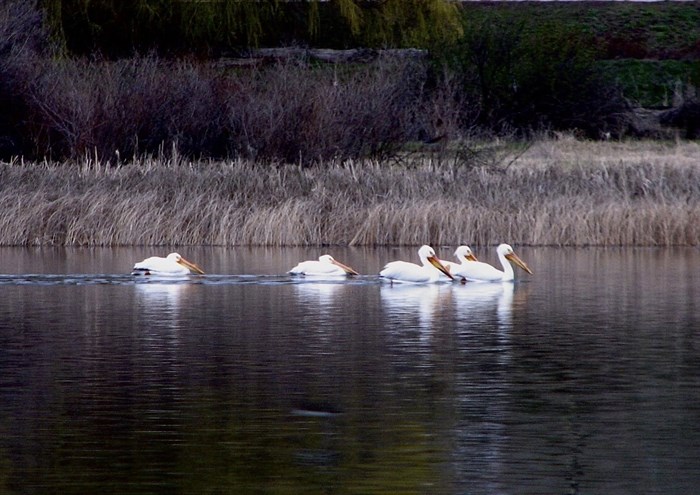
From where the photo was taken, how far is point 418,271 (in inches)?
662

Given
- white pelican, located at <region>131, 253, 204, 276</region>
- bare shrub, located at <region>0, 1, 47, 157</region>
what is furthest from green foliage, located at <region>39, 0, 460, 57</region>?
white pelican, located at <region>131, 253, 204, 276</region>

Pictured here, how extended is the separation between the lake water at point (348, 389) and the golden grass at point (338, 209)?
6.29 metres

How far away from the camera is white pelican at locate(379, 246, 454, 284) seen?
54.3ft

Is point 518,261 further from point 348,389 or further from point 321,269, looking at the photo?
point 348,389

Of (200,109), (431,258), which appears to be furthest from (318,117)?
(431,258)

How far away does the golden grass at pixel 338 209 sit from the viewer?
74.6 feet

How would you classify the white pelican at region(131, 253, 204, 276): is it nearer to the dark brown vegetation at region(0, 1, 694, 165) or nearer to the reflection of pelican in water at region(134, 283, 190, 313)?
the reflection of pelican in water at region(134, 283, 190, 313)

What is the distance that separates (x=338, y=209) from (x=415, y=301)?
7.87 metres

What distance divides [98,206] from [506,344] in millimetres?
12898

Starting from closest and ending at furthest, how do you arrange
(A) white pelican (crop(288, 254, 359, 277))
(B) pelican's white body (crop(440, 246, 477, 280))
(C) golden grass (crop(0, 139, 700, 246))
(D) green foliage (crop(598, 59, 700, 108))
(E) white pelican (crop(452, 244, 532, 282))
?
(A) white pelican (crop(288, 254, 359, 277)), (E) white pelican (crop(452, 244, 532, 282)), (B) pelican's white body (crop(440, 246, 477, 280)), (C) golden grass (crop(0, 139, 700, 246)), (D) green foliage (crop(598, 59, 700, 108))

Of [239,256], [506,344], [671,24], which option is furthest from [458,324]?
[671,24]

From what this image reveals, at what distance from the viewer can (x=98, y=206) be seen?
75.8 feet

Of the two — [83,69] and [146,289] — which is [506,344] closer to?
[146,289]

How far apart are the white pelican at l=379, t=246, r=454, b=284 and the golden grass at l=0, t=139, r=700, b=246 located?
532cm
